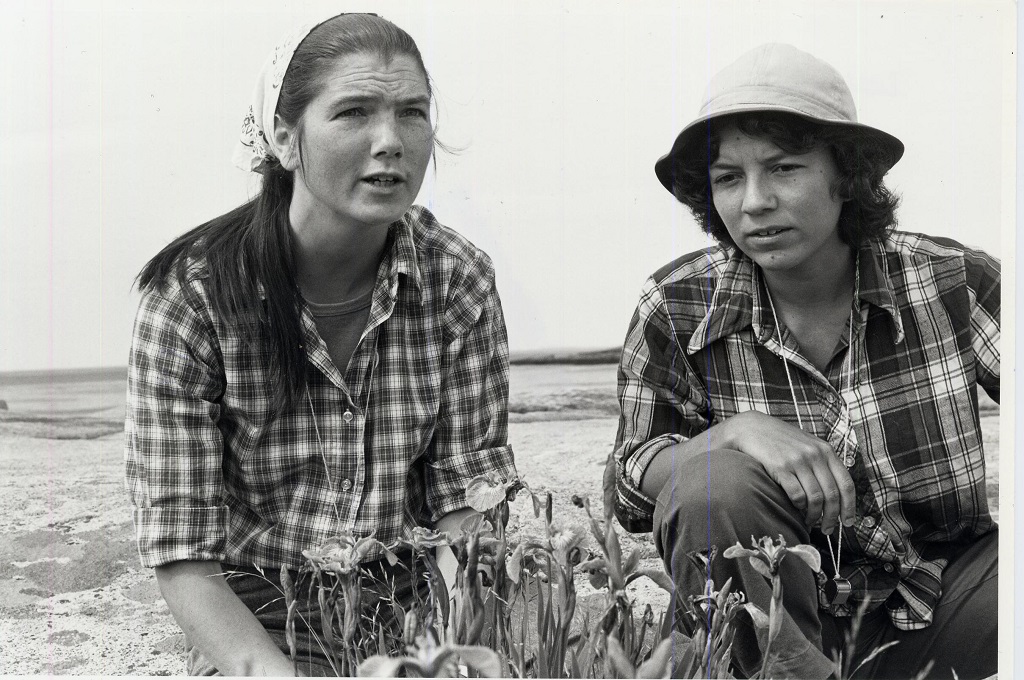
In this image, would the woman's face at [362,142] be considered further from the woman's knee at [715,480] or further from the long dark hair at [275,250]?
the woman's knee at [715,480]

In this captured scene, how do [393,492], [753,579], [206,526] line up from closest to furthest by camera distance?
[753,579] < [206,526] < [393,492]

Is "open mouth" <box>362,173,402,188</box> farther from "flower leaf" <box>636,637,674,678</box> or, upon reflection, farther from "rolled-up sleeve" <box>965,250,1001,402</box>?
"rolled-up sleeve" <box>965,250,1001,402</box>

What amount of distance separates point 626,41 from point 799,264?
575mm

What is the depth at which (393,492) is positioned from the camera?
1.92 metres

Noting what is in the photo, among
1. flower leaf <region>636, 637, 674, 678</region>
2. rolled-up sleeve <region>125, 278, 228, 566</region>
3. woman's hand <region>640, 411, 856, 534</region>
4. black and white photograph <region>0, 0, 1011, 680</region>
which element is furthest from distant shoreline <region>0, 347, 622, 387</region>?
flower leaf <region>636, 637, 674, 678</region>

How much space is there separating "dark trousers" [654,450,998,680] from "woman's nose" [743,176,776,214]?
0.49 metres

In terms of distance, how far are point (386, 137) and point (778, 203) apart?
771mm

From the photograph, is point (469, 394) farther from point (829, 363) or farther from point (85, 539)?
point (85, 539)

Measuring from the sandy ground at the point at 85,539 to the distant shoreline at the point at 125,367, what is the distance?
0.03 m

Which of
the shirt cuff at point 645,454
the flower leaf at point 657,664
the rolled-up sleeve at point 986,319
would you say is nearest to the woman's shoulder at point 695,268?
the shirt cuff at point 645,454

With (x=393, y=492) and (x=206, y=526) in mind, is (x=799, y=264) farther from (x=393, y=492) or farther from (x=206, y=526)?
(x=206, y=526)

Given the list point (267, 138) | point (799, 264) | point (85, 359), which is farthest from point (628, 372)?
point (85, 359)

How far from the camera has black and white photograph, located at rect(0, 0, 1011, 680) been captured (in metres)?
1.82

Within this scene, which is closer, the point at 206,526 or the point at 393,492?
the point at 206,526
